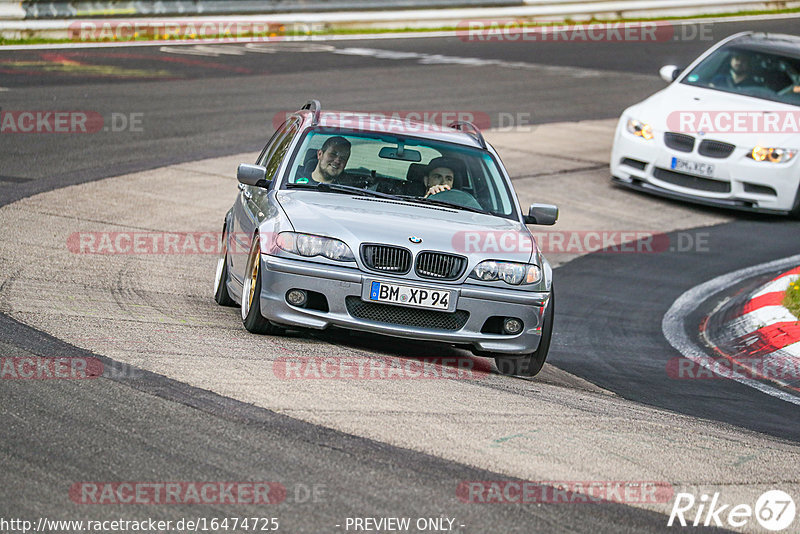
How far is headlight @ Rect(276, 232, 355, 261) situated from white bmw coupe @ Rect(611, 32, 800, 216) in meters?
8.47

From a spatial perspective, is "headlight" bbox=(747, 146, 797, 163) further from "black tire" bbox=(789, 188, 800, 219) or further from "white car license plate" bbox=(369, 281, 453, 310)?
"white car license plate" bbox=(369, 281, 453, 310)

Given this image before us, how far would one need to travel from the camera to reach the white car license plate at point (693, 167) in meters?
15.1

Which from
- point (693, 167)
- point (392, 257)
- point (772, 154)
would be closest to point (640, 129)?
point (693, 167)

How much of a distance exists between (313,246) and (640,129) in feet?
28.9

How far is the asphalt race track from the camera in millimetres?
5250

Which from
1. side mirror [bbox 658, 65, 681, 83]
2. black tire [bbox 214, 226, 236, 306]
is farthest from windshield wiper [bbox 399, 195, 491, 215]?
side mirror [bbox 658, 65, 681, 83]

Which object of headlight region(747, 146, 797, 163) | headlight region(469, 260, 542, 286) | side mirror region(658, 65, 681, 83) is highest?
side mirror region(658, 65, 681, 83)

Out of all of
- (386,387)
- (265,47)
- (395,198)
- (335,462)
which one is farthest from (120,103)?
(335,462)

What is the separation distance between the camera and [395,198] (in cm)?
861

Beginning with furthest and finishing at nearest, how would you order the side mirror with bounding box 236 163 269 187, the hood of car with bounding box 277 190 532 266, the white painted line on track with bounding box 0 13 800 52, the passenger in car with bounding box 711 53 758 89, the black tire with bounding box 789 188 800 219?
1. the white painted line on track with bounding box 0 13 800 52
2. the passenger in car with bounding box 711 53 758 89
3. the black tire with bounding box 789 188 800 219
4. the side mirror with bounding box 236 163 269 187
5. the hood of car with bounding box 277 190 532 266

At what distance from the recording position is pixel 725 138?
15055mm

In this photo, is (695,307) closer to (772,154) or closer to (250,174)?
(772,154)

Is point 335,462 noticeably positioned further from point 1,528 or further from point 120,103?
point 120,103

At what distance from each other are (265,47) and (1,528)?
21.7 metres
